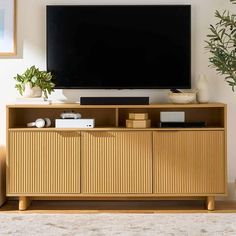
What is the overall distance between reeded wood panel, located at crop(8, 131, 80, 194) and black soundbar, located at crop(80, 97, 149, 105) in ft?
0.90

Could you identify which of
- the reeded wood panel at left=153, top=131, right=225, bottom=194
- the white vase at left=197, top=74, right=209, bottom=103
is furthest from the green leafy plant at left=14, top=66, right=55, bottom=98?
the white vase at left=197, top=74, right=209, bottom=103

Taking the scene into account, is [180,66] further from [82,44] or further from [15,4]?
[15,4]

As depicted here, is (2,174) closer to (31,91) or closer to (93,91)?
(31,91)

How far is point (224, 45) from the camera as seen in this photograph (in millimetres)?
4285

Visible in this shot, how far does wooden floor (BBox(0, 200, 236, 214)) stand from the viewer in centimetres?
400

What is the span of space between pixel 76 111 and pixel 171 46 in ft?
3.22

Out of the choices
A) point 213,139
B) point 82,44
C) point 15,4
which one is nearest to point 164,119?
point 213,139

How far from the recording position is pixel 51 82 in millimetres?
4207

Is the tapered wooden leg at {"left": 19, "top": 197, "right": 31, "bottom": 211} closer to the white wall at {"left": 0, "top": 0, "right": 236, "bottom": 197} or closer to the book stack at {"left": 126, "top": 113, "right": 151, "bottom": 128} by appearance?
the white wall at {"left": 0, "top": 0, "right": 236, "bottom": 197}

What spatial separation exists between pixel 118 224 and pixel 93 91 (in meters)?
1.30

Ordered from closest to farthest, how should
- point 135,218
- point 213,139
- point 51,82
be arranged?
→ point 135,218
point 213,139
point 51,82

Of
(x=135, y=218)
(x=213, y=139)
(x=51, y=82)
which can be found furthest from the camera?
(x=51, y=82)

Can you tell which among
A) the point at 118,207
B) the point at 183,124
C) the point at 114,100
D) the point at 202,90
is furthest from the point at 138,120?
the point at 118,207

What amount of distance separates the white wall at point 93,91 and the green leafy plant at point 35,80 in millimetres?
200
